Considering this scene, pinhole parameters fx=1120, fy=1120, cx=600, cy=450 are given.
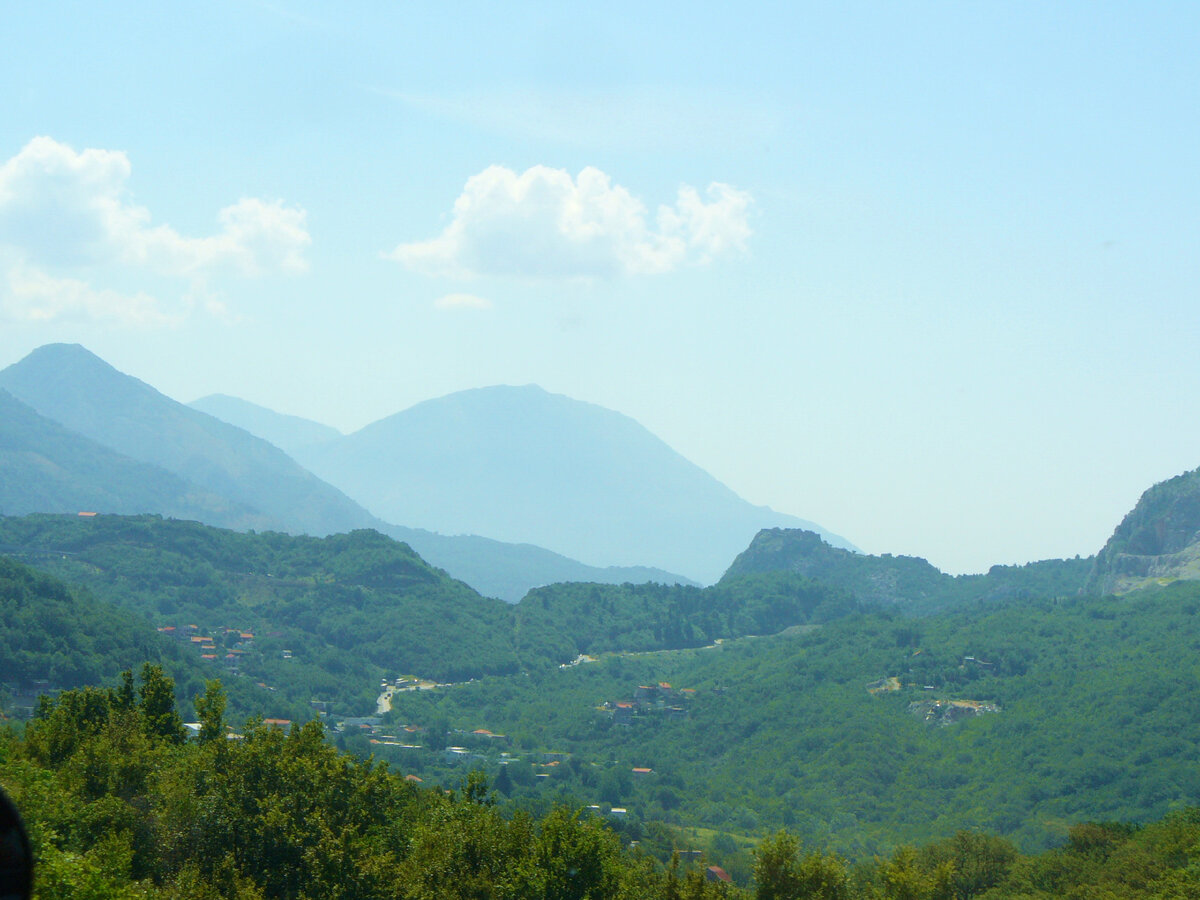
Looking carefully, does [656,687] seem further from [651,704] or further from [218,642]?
[218,642]

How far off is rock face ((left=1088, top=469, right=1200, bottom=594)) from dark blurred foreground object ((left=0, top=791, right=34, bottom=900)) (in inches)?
7365

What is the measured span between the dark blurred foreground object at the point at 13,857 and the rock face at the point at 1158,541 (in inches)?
7365

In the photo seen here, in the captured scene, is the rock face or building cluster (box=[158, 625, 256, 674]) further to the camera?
the rock face

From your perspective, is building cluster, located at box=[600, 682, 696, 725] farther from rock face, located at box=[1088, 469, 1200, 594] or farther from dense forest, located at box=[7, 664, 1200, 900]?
dense forest, located at box=[7, 664, 1200, 900]

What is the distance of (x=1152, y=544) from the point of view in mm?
183375

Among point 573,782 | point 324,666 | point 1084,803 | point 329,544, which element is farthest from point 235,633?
point 1084,803

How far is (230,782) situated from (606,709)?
120 metres

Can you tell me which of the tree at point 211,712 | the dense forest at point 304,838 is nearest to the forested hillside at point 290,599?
the tree at point 211,712

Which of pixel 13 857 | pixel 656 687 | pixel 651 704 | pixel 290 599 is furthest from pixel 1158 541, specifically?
pixel 13 857

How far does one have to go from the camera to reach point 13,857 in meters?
6.56

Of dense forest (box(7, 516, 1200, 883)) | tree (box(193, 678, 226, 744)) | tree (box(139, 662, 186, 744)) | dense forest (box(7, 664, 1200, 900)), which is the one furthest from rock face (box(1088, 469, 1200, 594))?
tree (box(193, 678, 226, 744))

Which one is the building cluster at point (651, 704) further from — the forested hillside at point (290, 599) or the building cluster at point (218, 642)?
the building cluster at point (218, 642)

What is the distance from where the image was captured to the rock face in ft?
576

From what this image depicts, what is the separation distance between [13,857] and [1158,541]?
200362 mm
